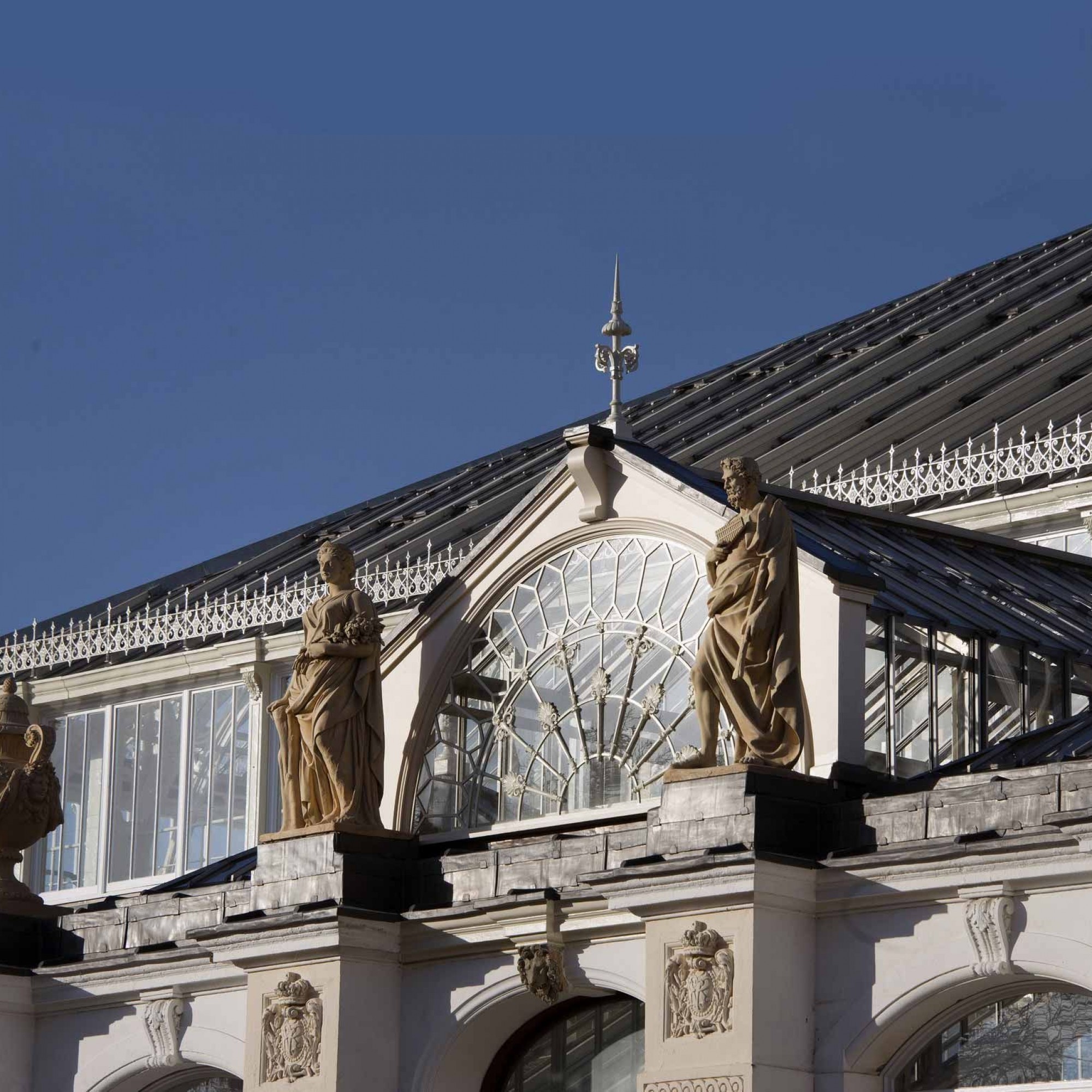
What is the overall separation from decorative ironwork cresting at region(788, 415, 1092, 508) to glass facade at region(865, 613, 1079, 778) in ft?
23.3

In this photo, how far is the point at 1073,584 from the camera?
98.6 ft

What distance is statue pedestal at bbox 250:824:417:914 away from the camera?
85.0ft

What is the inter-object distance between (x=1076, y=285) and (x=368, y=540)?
1184cm

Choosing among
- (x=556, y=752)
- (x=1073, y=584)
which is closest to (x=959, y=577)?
(x=1073, y=584)

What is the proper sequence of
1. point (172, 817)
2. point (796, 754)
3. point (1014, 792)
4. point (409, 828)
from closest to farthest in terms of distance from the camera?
point (1014, 792)
point (796, 754)
point (409, 828)
point (172, 817)

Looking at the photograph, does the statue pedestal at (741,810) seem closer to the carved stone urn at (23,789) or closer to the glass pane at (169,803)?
the carved stone urn at (23,789)

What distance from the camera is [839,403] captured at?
42594 millimetres

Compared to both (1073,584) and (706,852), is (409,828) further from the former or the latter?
(1073,584)

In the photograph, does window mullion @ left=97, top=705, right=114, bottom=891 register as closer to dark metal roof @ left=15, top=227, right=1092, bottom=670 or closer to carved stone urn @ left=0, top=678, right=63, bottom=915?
dark metal roof @ left=15, top=227, right=1092, bottom=670

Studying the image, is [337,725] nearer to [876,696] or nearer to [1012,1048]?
[876,696]

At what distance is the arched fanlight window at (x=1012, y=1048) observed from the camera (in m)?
22.1

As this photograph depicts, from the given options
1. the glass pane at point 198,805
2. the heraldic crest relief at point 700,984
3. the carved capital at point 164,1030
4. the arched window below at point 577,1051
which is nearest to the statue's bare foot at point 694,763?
the heraldic crest relief at point 700,984

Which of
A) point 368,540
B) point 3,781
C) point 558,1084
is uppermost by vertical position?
point 368,540

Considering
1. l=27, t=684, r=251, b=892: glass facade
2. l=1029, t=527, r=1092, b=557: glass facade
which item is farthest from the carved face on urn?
l=27, t=684, r=251, b=892: glass facade
